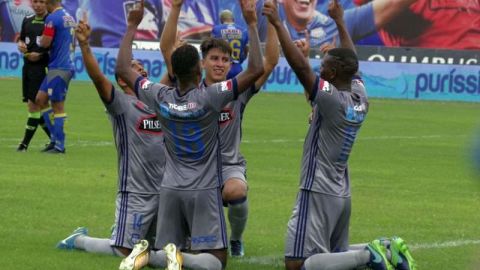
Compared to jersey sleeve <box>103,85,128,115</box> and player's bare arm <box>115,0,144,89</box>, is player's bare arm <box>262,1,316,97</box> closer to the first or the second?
player's bare arm <box>115,0,144,89</box>

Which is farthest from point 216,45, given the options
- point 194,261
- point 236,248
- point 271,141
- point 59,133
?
point 271,141

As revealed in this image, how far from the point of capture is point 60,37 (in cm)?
1655

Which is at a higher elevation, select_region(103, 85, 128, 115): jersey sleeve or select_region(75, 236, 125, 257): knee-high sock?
select_region(103, 85, 128, 115): jersey sleeve

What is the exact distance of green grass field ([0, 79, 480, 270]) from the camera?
9.17m

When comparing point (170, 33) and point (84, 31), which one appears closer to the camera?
point (84, 31)

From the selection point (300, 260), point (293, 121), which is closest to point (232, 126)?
point (300, 260)

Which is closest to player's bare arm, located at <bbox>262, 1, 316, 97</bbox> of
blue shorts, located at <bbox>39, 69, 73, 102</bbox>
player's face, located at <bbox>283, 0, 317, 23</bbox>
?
blue shorts, located at <bbox>39, 69, 73, 102</bbox>

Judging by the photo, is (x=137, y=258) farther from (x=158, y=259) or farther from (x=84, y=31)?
(x=84, y=31)

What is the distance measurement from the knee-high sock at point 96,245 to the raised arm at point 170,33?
1.35m

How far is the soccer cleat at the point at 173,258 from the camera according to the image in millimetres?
7660

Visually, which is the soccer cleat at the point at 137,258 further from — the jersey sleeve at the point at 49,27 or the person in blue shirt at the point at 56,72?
the jersey sleeve at the point at 49,27

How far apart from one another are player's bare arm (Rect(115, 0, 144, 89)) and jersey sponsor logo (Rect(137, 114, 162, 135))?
0.42m

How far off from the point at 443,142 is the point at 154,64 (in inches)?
571

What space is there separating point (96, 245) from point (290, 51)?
228 cm
